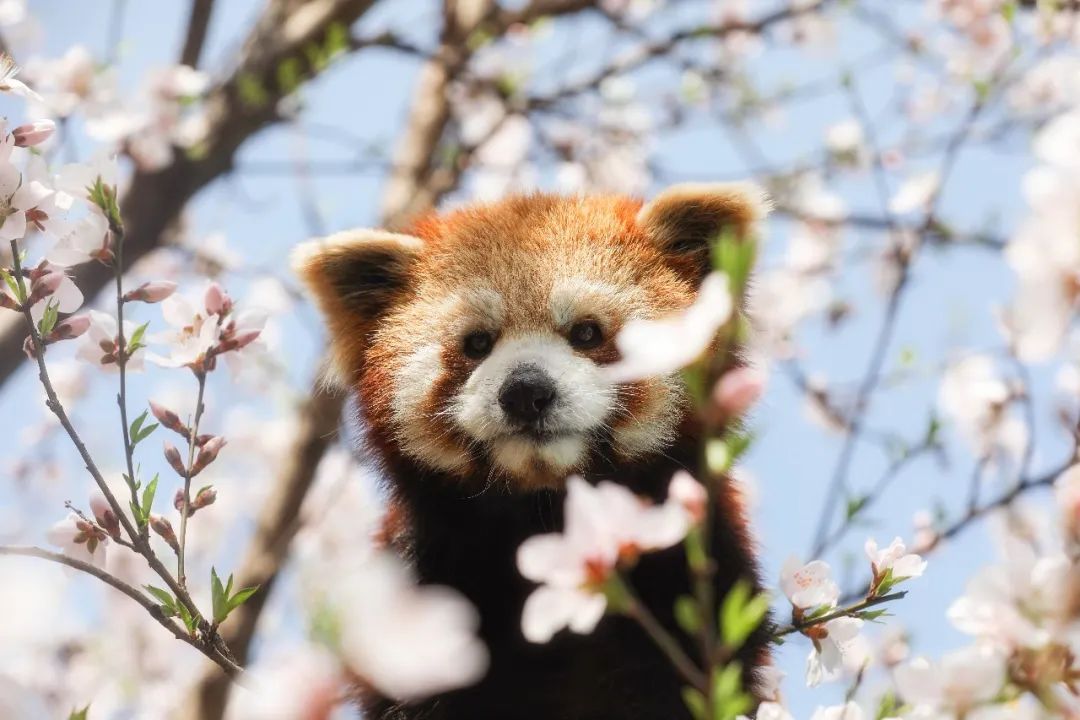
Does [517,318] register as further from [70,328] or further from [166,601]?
[166,601]

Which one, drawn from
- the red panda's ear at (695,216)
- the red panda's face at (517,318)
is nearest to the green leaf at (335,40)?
the red panda's face at (517,318)

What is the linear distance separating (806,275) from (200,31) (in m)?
4.35

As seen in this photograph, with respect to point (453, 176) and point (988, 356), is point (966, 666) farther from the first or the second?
point (453, 176)

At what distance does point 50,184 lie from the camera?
235 cm

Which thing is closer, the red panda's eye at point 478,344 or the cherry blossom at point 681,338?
the cherry blossom at point 681,338

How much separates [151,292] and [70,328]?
0.20 meters

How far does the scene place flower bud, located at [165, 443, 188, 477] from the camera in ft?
7.85

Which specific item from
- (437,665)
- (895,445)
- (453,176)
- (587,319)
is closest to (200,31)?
(453,176)

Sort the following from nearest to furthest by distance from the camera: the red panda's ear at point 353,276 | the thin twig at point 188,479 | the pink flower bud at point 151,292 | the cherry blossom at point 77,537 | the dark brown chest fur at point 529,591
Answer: the thin twig at point 188,479 < the cherry blossom at point 77,537 < the pink flower bud at point 151,292 < the dark brown chest fur at point 529,591 < the red panda's ear at point 353,276

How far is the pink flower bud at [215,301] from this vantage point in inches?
99.2

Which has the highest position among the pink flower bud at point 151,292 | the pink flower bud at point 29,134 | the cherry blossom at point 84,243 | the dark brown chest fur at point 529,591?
the pink flower bud at point 29,134

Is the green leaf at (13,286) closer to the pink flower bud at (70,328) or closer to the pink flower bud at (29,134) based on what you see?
the pink flower bud at (70,328)

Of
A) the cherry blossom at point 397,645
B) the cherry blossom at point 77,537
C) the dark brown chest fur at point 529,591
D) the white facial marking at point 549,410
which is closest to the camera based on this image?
the cherry blossom at point 397,645

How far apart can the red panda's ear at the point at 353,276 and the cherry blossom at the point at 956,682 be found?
2.55 meters
